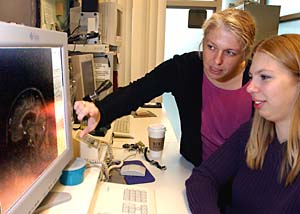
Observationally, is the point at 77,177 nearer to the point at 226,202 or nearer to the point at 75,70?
the point at 226,202

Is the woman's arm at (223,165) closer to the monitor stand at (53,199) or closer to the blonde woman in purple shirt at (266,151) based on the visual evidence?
the blonde woman in purple shirt at (266,151)

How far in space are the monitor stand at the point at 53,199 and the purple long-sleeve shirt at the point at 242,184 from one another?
382 mm

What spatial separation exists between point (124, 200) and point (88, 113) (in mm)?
311

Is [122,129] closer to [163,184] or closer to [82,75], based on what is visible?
→ [82,75]

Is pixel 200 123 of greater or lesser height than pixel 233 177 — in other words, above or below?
above

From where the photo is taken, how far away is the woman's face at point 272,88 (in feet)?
3.18

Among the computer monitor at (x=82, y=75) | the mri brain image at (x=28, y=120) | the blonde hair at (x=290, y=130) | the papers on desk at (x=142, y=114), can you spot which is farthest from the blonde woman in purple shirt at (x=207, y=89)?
the papers on desk at (x=142, y=114)

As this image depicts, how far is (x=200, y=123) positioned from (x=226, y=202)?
1.13ft

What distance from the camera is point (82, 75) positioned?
1.67 m

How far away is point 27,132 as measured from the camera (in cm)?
69

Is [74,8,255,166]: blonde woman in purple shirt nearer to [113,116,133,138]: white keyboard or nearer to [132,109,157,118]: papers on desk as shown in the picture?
[113,116,133,138]: white keyboard

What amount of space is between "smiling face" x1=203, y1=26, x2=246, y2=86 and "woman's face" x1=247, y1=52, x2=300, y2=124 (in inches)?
7.5

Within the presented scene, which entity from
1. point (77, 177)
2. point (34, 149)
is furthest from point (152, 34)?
point (34, 149)

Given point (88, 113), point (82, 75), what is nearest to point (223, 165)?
point (88, 113)
